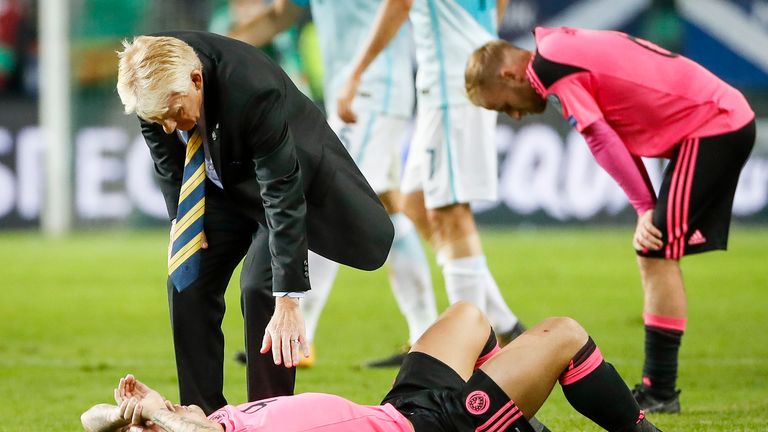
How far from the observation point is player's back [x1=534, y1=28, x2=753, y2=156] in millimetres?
5363

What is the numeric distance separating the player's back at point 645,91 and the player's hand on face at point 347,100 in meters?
1.18

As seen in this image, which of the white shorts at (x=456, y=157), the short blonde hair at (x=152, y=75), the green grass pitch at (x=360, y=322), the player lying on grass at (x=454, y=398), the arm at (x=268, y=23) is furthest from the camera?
the arm at (x=268, y=23)

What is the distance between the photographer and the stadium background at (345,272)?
8.52 meters

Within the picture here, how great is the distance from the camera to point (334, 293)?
10.5m

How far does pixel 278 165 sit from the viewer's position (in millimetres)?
4180

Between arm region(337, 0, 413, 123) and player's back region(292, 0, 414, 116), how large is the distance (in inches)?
24.7

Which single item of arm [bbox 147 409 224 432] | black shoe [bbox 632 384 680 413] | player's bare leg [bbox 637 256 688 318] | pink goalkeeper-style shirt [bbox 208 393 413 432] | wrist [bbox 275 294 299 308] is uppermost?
wrist [bbox 275 294 299 308]

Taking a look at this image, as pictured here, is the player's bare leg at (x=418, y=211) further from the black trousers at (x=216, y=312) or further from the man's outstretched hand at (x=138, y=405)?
the man's outstretched hand at (x=138, y=405)

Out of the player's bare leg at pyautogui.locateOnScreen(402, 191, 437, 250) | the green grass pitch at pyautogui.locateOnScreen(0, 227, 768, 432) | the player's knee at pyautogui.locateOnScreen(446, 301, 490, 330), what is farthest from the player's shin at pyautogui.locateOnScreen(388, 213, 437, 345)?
the player's knee at pyautogui.locateOnScreen(446, 301, 490, 330)

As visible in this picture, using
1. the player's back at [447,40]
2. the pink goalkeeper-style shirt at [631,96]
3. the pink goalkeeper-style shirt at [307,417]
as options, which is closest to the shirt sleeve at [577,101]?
the pink goalkeeper-style shirt at [631,96]

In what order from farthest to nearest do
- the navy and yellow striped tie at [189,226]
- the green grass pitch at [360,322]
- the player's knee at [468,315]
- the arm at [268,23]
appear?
the arm at [268,23], the green grass pitch at [360,322], the navy and yellow striped tie at [189,226], the player's knee at [468,315]

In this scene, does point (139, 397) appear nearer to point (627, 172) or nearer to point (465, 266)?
point (627, 172)

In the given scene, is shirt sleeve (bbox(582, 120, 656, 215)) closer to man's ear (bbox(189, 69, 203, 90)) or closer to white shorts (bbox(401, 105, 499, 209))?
white shorts (bbox(401, 105, 499, 209))

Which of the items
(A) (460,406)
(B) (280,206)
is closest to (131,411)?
(B) (280,206)
